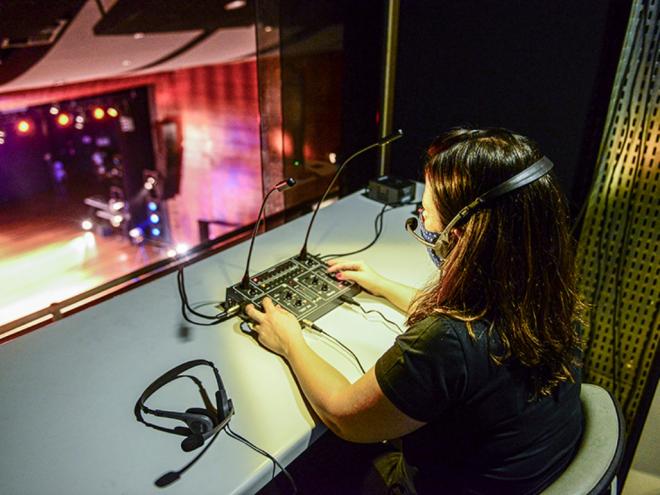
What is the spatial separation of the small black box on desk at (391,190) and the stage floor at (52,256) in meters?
6.60

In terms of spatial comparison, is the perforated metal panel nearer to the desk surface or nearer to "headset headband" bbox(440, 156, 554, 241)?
the desk surface

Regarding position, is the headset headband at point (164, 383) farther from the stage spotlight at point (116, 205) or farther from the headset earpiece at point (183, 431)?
the stage spotlight at point (116, 205)

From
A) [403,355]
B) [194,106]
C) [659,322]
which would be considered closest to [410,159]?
[659,322]

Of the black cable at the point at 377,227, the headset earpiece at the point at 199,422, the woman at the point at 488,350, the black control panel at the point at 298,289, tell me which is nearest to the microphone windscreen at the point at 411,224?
the woman at the point at 488,350

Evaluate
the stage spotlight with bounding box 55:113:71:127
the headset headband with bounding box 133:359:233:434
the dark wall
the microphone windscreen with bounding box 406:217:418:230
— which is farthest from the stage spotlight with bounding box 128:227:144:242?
the microphone windscreen with bounding box 406:217:418:230

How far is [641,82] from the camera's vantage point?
1.50m

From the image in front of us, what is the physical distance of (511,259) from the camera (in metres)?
0.84

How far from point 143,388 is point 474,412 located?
66cm

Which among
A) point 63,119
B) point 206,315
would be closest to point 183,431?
point 206,315

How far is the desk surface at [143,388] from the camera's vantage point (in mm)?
879

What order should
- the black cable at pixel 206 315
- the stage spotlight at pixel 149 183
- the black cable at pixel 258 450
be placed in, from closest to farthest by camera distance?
the black cable at pixel 258 450 → the black cable at pixel 206 315 → the stage spotlight at pixel 149 183

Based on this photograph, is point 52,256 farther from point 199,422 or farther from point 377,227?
point 199,422

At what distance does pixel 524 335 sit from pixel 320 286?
0.63 meters

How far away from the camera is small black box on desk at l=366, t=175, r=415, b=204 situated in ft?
6.30
